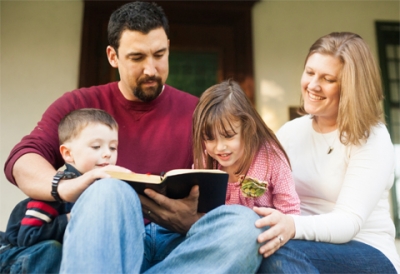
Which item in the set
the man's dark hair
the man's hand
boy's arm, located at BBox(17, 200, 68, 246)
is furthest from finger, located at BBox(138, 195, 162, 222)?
the man's dark hair

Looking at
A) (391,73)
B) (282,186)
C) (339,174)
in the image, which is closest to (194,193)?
(282,186)

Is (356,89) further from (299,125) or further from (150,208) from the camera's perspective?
(150,208)

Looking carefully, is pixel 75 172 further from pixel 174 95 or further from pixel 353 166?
pixel 353 166

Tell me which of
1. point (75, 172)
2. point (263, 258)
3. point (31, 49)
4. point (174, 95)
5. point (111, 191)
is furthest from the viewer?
point (31, 49)

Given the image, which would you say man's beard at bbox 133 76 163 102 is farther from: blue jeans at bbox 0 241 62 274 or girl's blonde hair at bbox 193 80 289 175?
blue jeans at bbox 0 241 62 274

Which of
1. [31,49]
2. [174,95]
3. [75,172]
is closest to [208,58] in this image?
[31,49]

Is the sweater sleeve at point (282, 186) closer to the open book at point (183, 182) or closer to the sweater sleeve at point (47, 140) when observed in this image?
the open book at point (183, 182)

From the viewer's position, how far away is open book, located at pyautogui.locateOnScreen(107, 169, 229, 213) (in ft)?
4.61

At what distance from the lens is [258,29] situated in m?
4.20

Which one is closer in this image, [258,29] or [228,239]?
[228,239]

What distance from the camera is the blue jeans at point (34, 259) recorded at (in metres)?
1.47

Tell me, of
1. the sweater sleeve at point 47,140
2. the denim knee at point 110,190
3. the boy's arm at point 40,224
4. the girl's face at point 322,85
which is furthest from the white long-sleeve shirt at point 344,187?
the sweater sleeve at point 47,140

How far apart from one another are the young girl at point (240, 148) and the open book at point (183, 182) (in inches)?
10.3

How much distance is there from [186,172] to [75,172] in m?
0.57
